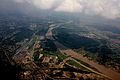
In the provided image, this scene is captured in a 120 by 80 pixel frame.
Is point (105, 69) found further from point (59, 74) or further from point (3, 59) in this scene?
point (3, 59)

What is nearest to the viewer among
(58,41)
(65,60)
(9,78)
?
(9,78)

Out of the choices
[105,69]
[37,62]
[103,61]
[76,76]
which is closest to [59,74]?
[76,76]

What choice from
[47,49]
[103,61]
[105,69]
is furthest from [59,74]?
[47,49]

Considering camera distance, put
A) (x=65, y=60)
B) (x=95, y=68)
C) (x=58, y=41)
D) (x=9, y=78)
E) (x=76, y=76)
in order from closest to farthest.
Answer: (x=9, y=78) < (x=76, y=76) < (x=95, y=68) < (x=65, y=60) < (x=58, y=41)

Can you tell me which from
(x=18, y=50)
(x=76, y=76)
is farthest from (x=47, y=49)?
(x=76, y=76)

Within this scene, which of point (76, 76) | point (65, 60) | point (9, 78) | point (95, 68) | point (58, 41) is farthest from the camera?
point (58, 41)

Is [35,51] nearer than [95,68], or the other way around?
[95,68]

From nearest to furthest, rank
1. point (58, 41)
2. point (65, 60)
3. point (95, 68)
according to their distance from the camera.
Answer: point (95, 68)
point (65, 60)
point (58, 41)

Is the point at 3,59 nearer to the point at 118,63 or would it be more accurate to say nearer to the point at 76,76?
the point at 76,76

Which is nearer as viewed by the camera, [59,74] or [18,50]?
[59,74]
